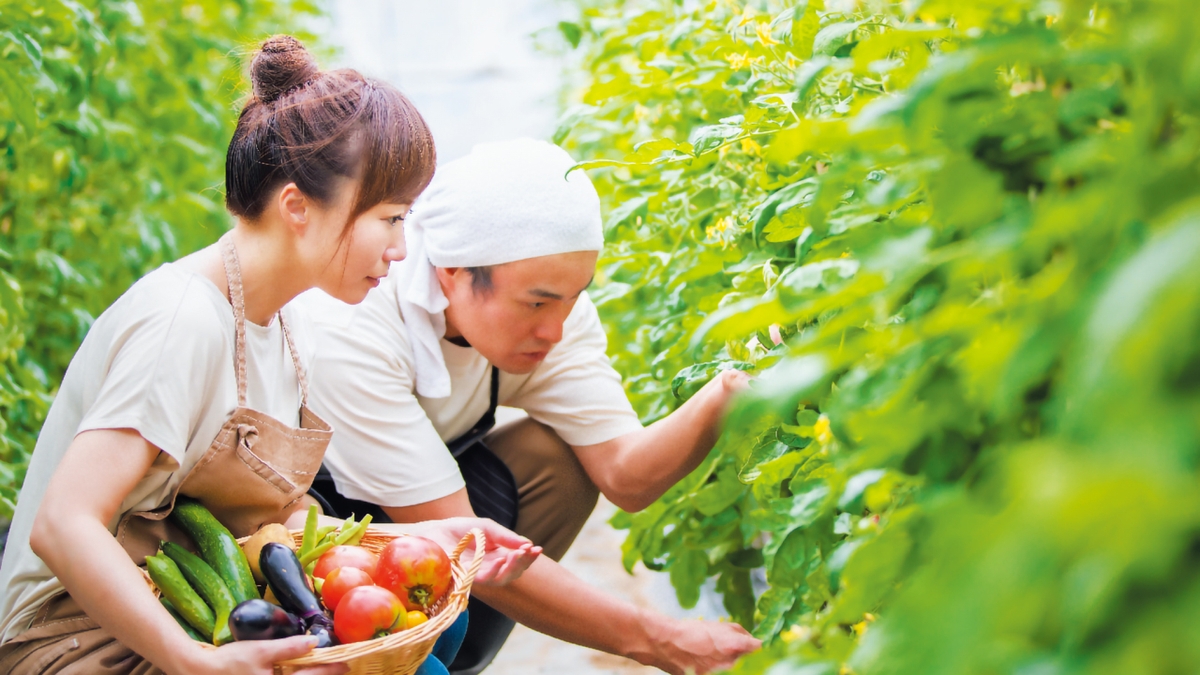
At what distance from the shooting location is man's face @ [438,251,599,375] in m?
1.81

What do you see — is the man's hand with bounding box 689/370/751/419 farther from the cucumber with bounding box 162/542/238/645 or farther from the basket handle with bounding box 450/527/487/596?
the cucumber with bounding box 162/542/238/645

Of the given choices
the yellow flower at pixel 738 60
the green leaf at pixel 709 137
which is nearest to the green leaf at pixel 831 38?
the green leaf at pixel 709 137

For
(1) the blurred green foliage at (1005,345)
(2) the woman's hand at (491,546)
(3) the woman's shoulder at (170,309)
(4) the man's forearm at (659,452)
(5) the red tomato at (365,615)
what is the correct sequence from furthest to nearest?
(4) the man's forearm at (659,452), (2) the woman's hand at (491,546), (3) the woman's shoulder at (170,309), (5) the red tomato at (365,615), (1) the blurred green foliage at (1005,345)

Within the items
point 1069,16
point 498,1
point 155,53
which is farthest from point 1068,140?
point 498,1

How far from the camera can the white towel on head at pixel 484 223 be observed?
1.81 metres

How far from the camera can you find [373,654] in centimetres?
125

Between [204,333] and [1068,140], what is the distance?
117cm

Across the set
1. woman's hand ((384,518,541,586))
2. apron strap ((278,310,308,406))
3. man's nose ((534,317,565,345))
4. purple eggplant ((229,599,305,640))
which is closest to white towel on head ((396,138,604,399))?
man's nose ((534,317,565,345))

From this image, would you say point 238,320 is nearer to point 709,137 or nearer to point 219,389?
point 219,389

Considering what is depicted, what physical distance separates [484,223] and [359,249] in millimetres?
280

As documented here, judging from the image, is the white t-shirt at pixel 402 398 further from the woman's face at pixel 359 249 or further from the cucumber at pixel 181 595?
the cucumber at pixel 181 595

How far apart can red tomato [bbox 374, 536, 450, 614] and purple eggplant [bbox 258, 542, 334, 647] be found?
10cm

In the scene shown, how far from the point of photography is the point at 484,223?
1823mm

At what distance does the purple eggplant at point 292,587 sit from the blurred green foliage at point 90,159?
74cm
